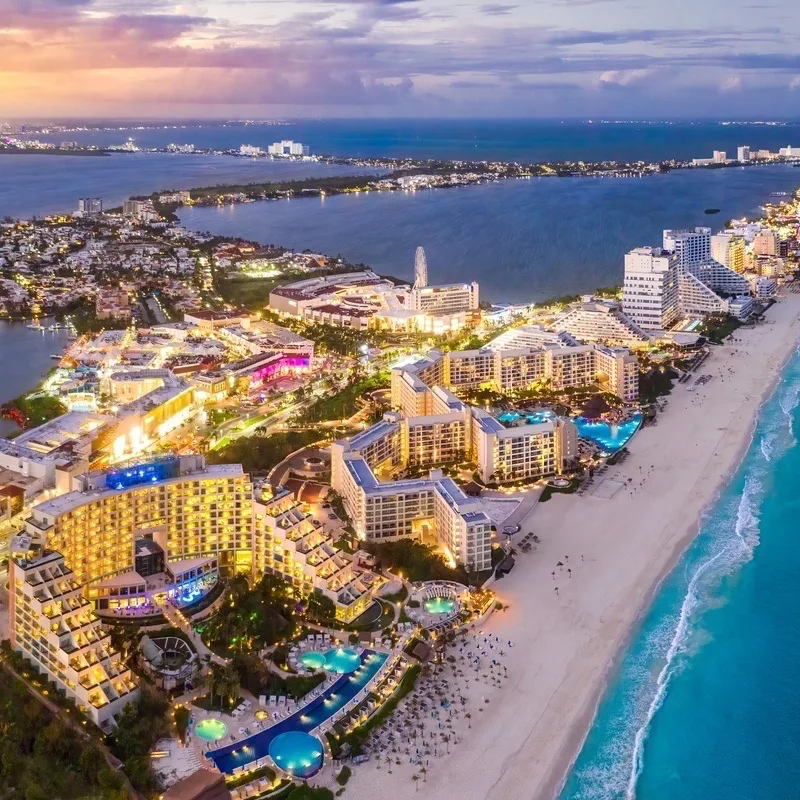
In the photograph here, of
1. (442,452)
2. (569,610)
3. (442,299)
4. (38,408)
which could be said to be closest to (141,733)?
(569,610)

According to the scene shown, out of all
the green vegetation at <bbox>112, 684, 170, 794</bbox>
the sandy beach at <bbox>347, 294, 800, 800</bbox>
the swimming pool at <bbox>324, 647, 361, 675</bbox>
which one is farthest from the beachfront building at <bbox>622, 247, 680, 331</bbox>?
the green vegetation at <bbox>112, 684, 170, 794</bbox>

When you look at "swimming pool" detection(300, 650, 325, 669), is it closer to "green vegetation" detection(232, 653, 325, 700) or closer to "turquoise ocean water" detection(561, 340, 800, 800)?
"green vegetation" detection(232, 653, 325, 700)

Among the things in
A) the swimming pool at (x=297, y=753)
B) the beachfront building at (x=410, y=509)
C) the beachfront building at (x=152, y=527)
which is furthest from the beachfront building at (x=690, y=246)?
the swimming pool at (x=297, y=753)

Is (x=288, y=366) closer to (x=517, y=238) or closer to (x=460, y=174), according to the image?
(x=517, y=238)

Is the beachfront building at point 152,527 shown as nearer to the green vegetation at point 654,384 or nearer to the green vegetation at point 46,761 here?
the green vegetation at point 46,761

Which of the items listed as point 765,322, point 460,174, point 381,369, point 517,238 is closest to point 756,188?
point 460,174
